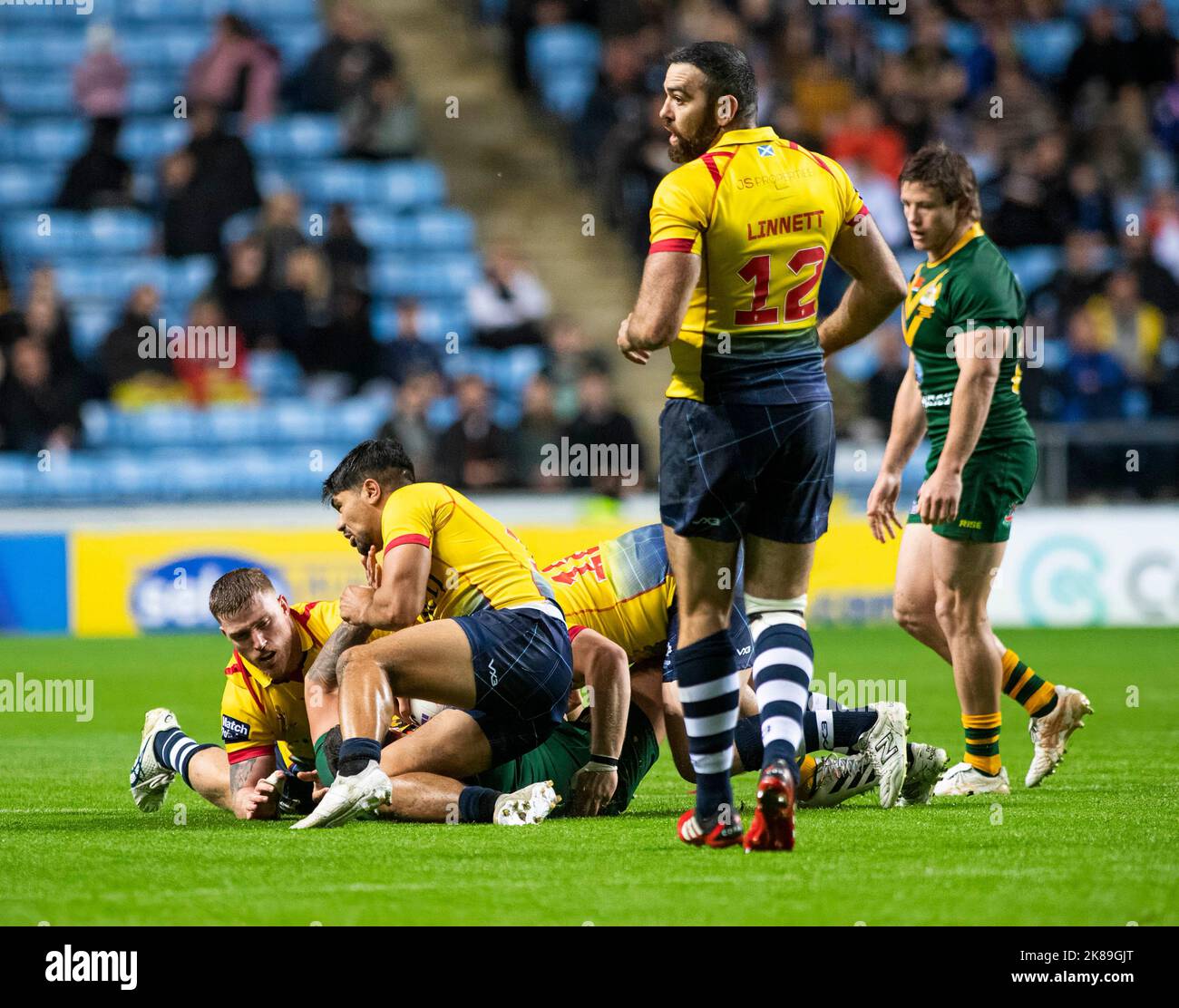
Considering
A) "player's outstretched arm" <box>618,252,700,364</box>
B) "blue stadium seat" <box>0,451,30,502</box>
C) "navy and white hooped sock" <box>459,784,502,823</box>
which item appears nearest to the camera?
"player's outstretched arm" <box>618,252,700,364</box>

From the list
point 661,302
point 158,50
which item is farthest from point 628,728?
point 158,50

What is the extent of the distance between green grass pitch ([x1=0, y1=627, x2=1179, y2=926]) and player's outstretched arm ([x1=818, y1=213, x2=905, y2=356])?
153 cm

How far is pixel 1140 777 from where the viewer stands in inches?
278

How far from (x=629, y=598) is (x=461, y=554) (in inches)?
32.4

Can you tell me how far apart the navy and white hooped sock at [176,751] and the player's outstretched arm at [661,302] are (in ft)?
8.40

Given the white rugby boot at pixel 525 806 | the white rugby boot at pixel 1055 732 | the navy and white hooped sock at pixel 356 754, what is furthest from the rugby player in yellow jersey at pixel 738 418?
the white rugby boot at pixel 1055 732

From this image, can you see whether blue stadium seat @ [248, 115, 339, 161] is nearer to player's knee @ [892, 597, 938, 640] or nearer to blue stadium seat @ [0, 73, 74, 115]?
blue stadium seat @ [0, 73, 74, 115]

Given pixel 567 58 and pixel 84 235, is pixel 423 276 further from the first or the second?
pixel 84 235

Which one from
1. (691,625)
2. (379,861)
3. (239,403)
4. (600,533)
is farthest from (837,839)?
(239,403)

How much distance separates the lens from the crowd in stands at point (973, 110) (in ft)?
53.6

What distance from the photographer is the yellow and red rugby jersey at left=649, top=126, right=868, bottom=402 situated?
5.09 m

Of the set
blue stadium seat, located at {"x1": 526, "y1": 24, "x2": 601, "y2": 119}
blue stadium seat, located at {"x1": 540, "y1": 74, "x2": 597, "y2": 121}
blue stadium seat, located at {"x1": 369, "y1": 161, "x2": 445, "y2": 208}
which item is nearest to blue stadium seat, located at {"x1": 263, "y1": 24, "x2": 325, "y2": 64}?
blue stadium seat, located at {"x1": 369, "y1": 161, "x2": 445, "y2": 208}

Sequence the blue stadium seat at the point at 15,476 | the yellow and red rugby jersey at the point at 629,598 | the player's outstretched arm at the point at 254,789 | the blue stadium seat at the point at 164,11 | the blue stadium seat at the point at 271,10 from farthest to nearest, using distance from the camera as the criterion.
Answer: the blue stadium seat at the point at 164,11
the blue stadium seat at the point at 271,10
the blue stadium seat at the point at 15,476
the yellow and red rugby jersey at the point at 629,598
the player's outstretched arm at the point at 254,789

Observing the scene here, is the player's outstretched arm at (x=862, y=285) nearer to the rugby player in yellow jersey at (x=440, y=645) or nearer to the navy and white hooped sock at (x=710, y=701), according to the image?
the navy and white hooped sock at (x=710, y=701)
